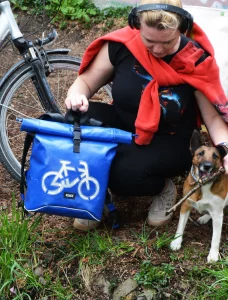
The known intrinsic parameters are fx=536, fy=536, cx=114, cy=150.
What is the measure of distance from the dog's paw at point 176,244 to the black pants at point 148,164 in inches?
12.3

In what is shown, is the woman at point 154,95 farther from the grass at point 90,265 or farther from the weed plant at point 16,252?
the weed plant at point 16,252

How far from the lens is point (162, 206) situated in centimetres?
322

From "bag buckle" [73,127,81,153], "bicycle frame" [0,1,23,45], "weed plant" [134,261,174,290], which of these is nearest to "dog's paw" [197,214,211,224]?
"weed plant" [134,261,174,290]

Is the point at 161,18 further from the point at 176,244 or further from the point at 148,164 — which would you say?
the point at 176,244

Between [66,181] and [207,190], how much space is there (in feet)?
2.41

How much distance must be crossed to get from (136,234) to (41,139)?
2.66 feet

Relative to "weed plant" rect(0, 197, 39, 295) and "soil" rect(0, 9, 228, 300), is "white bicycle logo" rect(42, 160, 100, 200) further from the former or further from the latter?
"soil" rect(0, 9, 228, 300)

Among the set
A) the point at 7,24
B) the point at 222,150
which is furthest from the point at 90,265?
the point at 7,24

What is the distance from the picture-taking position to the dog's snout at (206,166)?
2.61 meters

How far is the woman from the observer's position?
2.84 metres

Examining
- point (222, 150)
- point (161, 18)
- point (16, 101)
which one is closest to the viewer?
point (161, 18)

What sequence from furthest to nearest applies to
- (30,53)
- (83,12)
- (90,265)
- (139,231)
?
(83,12), (30,53), (139,231), (90,265)

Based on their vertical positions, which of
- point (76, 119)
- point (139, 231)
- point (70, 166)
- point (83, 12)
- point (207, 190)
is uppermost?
point (76, 119)

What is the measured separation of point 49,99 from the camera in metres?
3.62
